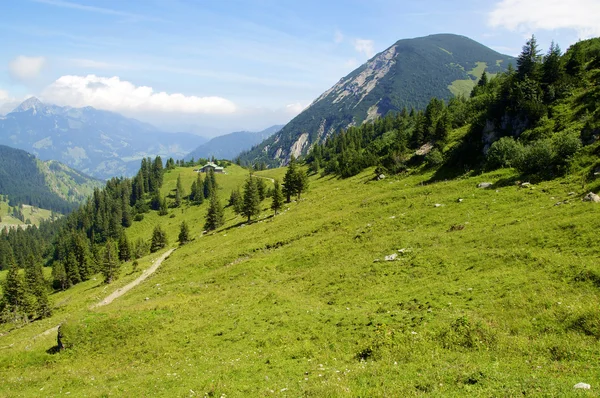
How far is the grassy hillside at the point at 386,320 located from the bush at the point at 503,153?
169 inches

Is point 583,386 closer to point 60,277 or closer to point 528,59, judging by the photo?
point 528,59

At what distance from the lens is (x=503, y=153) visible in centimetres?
4869

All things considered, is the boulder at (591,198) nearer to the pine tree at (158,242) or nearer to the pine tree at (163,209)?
the pine tree at (158,242)

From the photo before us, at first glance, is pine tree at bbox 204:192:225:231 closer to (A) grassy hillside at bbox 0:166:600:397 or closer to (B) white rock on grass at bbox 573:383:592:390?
(A) grassy hillside at bbox 0:166:600:397

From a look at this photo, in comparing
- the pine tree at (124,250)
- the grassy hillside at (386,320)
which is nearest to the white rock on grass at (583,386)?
the grassy hillside at (386,320)

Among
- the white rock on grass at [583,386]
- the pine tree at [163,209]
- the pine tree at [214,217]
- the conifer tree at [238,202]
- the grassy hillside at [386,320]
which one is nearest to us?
the white rock on grass at [583,386]

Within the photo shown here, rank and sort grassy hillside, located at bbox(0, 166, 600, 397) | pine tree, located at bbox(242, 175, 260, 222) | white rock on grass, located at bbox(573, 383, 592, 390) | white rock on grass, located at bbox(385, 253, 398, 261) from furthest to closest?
pine tree, located at bbox(242, 175, 260, 222)
white rock on grass, located at bbox(385, 253, 398, 261)
grassy hillside, located at bbox(0, 166, 600, 397)
white rock on grass, located at bbox(573, 383, 592, 390)

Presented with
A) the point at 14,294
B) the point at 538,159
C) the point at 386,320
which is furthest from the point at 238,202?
the point at 386,320

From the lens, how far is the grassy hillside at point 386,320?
12.9 m

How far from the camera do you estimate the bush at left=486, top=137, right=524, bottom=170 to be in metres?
46.2

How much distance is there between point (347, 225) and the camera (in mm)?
48562

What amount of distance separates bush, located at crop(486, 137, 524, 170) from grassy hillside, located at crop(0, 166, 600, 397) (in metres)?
4.30

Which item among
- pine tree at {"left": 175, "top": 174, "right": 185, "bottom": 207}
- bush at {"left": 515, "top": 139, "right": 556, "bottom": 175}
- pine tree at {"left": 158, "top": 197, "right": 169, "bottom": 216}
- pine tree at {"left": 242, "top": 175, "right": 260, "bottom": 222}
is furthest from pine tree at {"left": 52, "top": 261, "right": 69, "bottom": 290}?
bush at {"left": 515, "top": 139, "right": 556, "bottom": 175}

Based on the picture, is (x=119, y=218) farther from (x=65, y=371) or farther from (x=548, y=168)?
(x=548, y=168)
